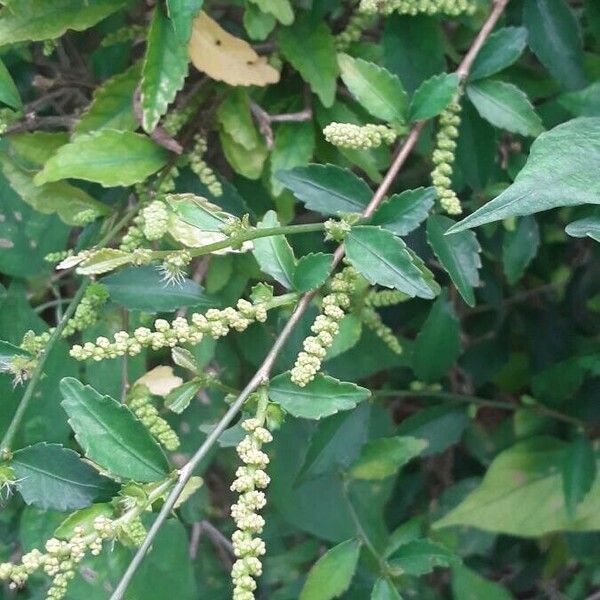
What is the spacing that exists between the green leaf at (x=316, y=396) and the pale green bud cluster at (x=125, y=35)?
46 centimetres

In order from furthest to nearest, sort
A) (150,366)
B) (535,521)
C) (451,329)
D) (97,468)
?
(535,521) → (150,366) → (451,329) → (97,468)

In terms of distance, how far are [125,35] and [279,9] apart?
0.19 meters

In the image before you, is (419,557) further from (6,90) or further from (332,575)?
(6,90)

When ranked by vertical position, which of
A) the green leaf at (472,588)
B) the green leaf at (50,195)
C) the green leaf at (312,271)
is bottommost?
the green leaf at (472,588)

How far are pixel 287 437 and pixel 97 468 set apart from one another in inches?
16.5

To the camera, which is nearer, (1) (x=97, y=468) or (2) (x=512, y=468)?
(1) (x=97, y=468)

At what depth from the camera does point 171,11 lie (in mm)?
682

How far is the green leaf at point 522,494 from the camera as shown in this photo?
3.87 ft

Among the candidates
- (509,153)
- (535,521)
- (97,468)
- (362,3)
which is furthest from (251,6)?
(535,521)

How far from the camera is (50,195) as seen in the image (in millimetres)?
837

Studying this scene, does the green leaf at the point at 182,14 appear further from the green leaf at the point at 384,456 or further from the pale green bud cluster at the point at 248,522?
the green leaf at the point at 384,456

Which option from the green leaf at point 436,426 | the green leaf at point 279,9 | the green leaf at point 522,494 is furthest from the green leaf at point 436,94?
the green leaf at point 522,494

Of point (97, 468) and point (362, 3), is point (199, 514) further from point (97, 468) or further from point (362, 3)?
point (362, 3)

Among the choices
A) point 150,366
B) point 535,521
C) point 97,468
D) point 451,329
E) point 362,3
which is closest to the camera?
point 97,468
